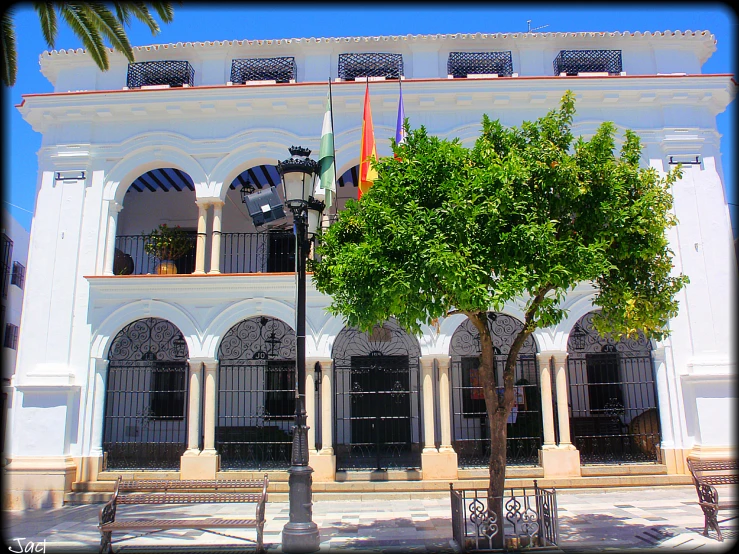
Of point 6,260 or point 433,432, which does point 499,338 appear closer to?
point 433,432

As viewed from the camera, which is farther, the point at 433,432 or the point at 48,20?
the point at 433,432

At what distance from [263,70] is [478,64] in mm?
4818

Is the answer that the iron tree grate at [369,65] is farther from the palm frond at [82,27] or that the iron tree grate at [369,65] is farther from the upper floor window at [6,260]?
the upper floor window at [6,260]

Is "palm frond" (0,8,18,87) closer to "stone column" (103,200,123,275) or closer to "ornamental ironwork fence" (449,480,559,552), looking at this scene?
"stone column" (103,200,123,275)

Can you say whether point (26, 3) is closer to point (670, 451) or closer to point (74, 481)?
point (74, 481)

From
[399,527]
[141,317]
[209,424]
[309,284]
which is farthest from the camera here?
[141,317]

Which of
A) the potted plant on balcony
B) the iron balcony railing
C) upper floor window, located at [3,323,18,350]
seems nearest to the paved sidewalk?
the potted plant on balcony

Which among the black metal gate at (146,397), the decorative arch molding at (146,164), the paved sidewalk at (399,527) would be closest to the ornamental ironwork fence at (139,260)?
the decorative arch molding at (146,164)

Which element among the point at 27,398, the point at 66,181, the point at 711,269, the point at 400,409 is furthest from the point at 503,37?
the point at 27,398

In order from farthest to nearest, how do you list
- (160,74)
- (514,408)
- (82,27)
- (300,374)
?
(514,408)
(160,74)
(82,27)
(300,374)

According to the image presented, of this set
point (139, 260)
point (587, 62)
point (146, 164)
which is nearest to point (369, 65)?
point (587, 62)

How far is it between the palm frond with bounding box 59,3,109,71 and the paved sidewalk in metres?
7.43

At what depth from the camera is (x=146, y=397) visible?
14617mm

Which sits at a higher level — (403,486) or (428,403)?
(428,403)
